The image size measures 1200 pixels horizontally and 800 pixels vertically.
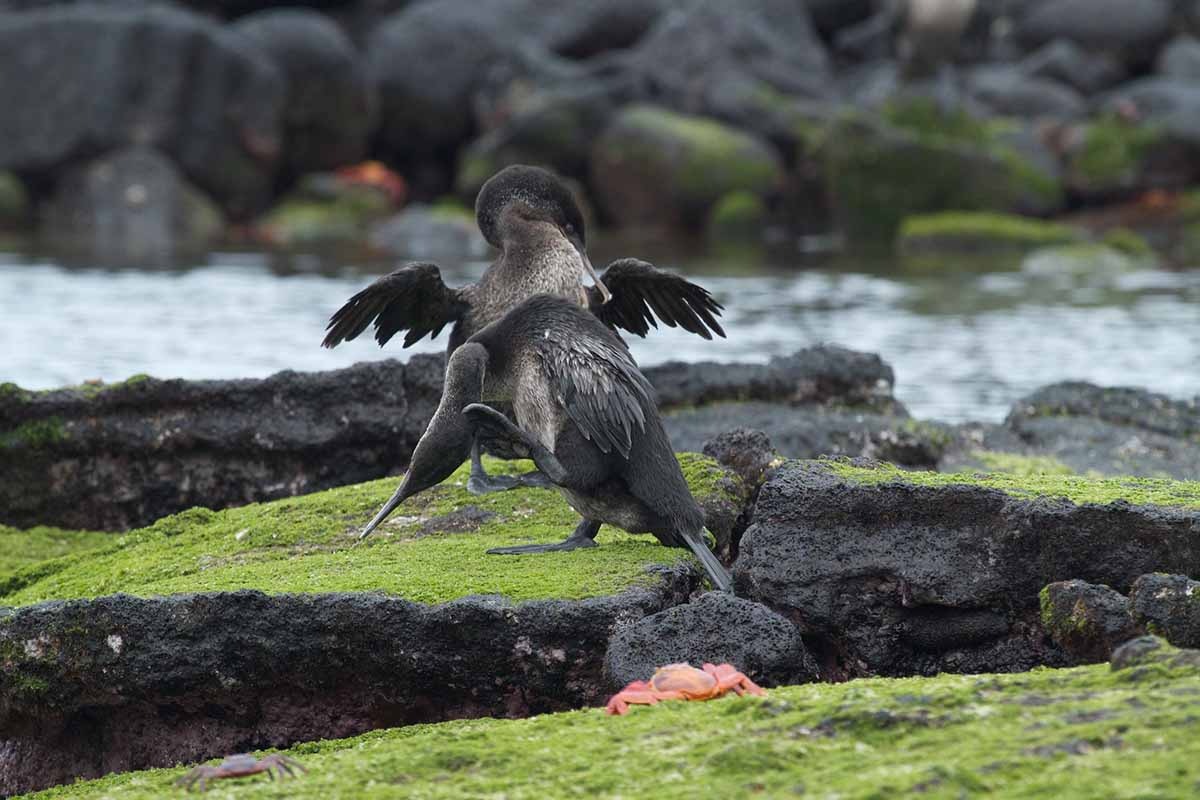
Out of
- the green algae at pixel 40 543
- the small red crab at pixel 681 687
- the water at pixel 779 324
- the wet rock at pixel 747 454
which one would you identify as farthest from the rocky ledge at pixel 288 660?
the water at pixel 779 324

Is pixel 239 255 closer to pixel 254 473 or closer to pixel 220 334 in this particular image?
pixel 220 334

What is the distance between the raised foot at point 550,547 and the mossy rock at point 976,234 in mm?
19961

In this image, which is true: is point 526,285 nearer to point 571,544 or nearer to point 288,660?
point 571,544

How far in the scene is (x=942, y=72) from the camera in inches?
1101

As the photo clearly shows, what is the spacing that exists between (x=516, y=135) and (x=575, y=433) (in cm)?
2379

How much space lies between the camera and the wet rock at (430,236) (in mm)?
26069

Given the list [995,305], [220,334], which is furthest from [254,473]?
[995,305]

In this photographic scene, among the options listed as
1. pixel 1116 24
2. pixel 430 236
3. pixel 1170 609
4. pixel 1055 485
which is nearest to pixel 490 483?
pixel 1055 485

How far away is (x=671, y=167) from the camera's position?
28625 millimetres

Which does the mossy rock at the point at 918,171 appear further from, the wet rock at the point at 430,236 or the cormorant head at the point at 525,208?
the cormorant head at the point at 525,208

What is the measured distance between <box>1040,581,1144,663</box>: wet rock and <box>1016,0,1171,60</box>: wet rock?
32.4m

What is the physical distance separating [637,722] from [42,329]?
1368 cm

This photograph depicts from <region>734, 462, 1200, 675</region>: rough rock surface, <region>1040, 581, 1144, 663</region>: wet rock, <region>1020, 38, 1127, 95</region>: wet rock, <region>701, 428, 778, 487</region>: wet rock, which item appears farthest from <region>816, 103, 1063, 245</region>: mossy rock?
<region>1040, 581, 1144, 663</region>: wet rock

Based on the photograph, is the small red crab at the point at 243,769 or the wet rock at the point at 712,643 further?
the wet rock at the point at 712,643
